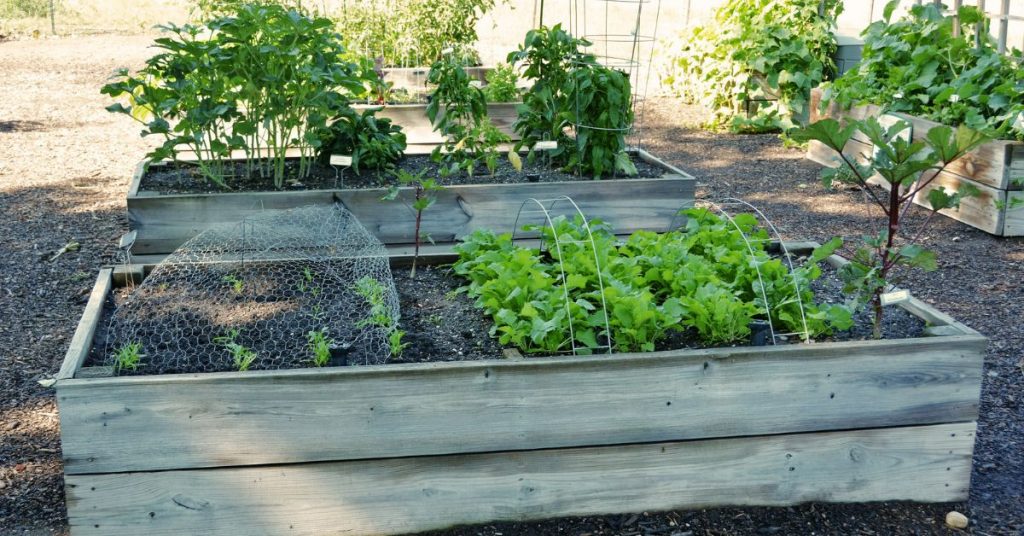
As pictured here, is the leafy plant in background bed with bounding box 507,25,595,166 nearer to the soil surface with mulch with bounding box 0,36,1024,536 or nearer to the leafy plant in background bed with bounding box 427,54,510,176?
the leafy plant in background bed with bounding box 427,54,510,176

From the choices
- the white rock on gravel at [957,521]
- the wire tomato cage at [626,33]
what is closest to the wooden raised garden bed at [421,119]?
the wire tomato cage at [626,33]

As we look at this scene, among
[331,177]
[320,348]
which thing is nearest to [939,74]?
[331,177]

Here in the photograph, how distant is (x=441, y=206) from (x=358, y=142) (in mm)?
670

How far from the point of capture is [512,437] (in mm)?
2346

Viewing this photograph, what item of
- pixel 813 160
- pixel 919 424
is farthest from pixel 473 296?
pixel 813 160

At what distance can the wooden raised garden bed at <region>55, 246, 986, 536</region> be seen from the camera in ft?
7.38

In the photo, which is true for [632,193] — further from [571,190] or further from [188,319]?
[188,319]

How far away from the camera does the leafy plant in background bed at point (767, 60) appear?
7434 millimetres

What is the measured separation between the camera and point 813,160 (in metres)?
6.75

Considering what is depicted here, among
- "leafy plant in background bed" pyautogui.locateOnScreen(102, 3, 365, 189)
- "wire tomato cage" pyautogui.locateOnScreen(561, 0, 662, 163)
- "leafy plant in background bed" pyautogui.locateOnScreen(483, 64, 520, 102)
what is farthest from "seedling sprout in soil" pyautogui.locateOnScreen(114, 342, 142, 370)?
"wire tomato cage" pyautogui.locateOnScreen(561, 0, 662, 163)

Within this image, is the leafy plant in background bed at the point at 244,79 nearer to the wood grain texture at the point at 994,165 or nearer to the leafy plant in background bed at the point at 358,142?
the leafy plant in background bed at the point at 358,142

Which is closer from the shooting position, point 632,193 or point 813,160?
point 632,193

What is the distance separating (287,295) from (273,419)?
82cm

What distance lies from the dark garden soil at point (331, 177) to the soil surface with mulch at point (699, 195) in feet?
1.84
